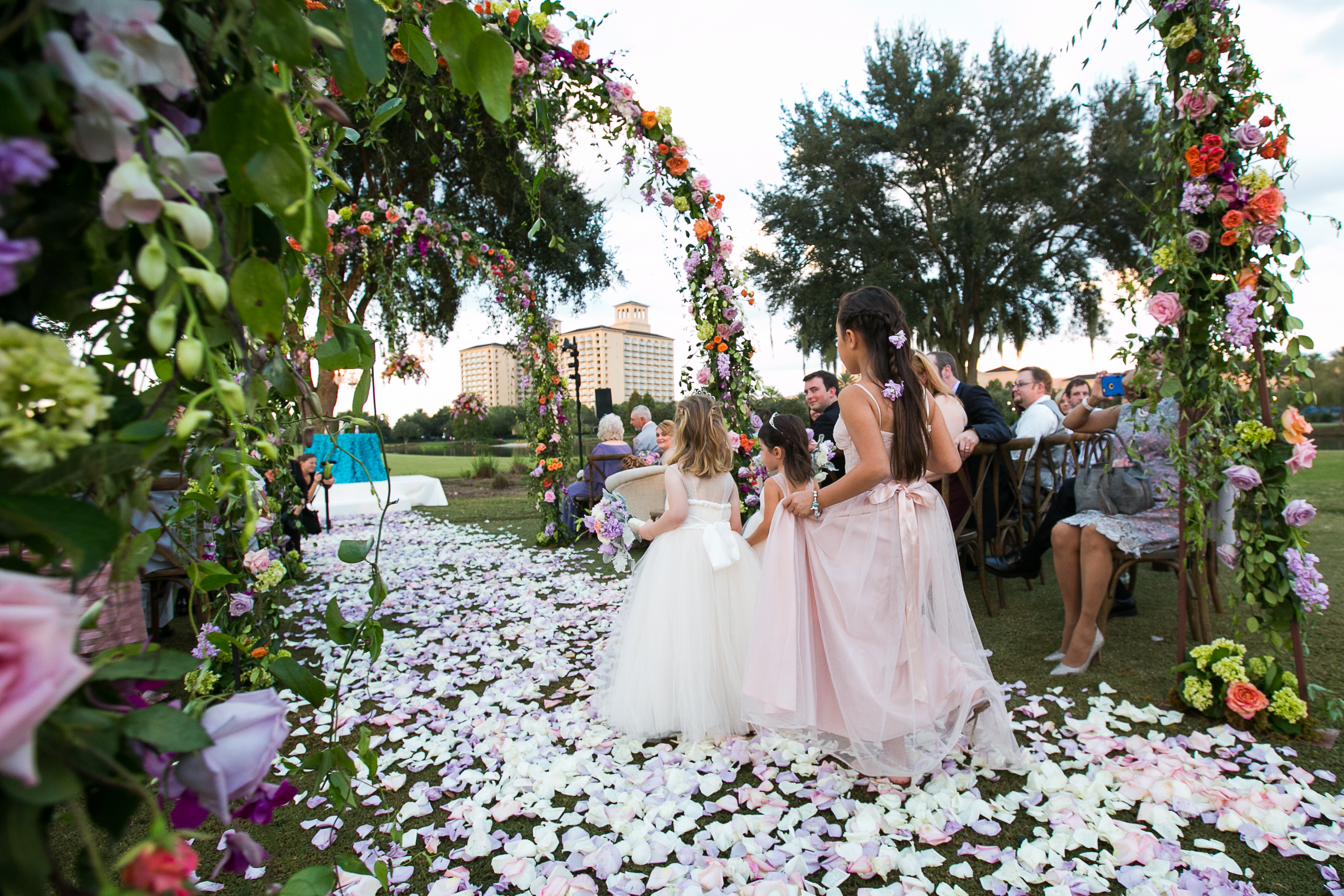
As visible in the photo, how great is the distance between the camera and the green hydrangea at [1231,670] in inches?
108

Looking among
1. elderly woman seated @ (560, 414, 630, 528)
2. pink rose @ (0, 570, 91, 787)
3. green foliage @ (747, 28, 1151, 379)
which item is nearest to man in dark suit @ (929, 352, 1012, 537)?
elderly woman seated @ (560, 414, 630, 528)

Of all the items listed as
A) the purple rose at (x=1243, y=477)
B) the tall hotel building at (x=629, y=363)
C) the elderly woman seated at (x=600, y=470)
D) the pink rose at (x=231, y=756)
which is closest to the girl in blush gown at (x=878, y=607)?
the purple rose at (x=1243, y=477)

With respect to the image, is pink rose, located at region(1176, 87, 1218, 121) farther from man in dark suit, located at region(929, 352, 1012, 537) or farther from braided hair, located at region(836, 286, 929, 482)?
man in dark suit, located at region(929, 352, 1012, 537)

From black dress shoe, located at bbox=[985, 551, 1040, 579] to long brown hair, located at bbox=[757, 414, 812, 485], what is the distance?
1955mm

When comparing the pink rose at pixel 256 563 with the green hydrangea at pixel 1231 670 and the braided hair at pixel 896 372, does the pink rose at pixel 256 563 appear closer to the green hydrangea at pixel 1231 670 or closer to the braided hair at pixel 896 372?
the braided hair at pixel 896 372

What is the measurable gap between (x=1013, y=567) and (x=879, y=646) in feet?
7.06

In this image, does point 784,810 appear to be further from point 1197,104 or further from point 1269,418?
point 1197,104

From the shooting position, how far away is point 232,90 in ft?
1.57

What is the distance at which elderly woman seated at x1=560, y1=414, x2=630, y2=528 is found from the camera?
7.67m

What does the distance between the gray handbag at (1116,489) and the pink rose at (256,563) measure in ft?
13.5

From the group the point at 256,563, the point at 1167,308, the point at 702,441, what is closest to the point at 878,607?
the point at 702,441

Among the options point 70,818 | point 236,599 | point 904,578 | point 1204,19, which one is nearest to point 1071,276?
point 1204,19

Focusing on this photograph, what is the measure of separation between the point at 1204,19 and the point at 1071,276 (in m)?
15.4

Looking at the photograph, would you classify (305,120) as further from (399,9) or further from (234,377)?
(234,377)
